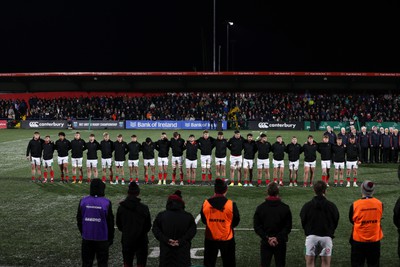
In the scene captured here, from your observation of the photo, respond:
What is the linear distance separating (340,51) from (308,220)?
63487 millimetres

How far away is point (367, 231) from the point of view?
323 inches

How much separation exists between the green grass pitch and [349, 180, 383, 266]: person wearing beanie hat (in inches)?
78.8

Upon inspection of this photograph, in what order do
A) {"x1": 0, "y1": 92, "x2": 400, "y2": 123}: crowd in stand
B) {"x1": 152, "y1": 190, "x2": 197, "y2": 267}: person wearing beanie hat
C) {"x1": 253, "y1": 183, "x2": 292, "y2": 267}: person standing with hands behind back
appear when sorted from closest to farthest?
{"x1": 152, "y1": 190, "x2": 197, "y2": 267}: person wearing beanie hat < {"x1": 253, "y1": 183, "x2": 292, "y2": 267}: person standing with hands behind back < {"x1": 0, "y1": 92, "x2": 400, "y2": 123}: crowd in stand

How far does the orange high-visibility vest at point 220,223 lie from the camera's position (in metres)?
7.98

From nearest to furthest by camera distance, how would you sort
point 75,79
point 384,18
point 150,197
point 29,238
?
point 29,238 < point 150,197 < point 75,79 < point 384,18

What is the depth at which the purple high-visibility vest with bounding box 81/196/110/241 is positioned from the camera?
8.28m

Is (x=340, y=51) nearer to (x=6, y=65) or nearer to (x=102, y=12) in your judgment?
(x=102, y=12)

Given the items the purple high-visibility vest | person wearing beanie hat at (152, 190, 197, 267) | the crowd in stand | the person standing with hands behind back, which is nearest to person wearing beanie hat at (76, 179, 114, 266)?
the purple high-visibility vest

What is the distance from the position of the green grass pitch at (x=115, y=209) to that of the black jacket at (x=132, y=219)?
6.76 ft

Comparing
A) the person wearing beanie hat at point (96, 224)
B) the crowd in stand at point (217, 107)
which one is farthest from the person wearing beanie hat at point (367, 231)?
the crowd in stand at point (217, 107)

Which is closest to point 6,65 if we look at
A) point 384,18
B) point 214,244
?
point 384,18

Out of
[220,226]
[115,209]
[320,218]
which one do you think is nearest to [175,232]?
[220,226]

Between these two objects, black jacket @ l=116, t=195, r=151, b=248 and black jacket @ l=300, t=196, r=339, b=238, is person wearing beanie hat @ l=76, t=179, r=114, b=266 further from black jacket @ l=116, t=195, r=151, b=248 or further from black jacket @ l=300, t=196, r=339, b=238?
black jacket @ l=300, t=196, r=339, b=238

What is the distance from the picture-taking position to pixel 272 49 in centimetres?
7369
